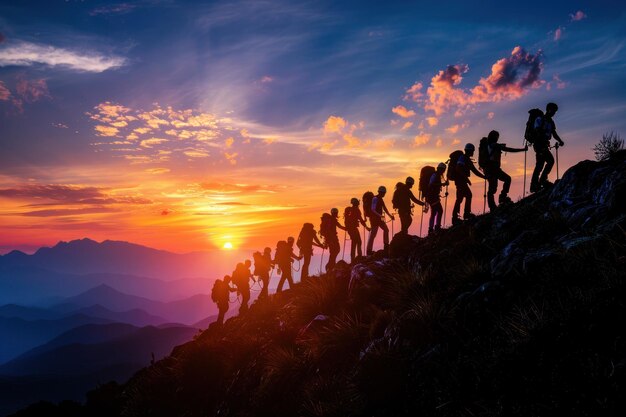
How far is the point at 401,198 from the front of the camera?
491 inches

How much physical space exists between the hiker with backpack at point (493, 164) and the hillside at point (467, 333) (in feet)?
4.28

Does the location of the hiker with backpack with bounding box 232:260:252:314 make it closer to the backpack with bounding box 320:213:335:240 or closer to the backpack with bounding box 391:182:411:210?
the backpack with bounding box 320:213:335:240

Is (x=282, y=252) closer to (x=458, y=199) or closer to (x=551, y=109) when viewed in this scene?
(x=458, y=199)

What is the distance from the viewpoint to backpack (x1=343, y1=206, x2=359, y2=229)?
14906 mm

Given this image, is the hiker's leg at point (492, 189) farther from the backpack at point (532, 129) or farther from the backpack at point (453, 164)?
the backpack at point (532, 129)

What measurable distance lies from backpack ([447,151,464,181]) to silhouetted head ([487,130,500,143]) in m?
0.82

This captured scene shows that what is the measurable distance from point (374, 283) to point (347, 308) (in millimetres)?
840

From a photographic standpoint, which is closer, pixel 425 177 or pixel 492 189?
pixel 492 189

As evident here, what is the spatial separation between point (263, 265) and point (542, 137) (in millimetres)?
14248

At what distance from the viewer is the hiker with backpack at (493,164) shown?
1054 centimetres

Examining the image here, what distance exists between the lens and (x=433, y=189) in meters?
11.8

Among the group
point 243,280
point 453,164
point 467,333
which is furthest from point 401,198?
point 243,280

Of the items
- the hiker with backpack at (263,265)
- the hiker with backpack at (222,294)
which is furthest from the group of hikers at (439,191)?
the hiker with backpack at (222,294)

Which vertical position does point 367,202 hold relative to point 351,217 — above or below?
above
